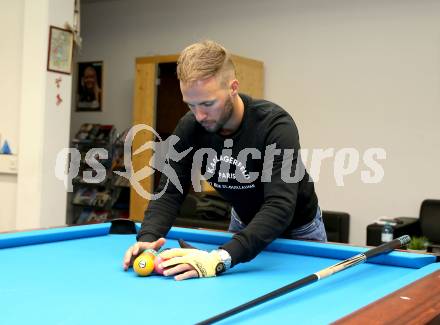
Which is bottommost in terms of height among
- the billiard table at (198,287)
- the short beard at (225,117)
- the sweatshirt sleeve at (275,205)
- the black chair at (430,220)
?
the black chair at (430,220)

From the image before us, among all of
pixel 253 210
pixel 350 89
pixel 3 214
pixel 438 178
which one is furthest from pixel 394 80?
pixel 3 214

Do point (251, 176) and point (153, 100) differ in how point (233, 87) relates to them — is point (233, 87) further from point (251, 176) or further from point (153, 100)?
point (153, 100)

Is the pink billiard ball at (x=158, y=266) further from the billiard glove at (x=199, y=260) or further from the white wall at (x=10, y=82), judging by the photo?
the white wall at (x=10, y=82)

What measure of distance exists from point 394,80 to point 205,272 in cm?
385

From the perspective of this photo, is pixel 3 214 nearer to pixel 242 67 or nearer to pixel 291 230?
pixel 242 67

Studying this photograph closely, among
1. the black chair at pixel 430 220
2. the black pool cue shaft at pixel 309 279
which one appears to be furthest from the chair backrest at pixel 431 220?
the black pool cue shaft at pixel 309 279

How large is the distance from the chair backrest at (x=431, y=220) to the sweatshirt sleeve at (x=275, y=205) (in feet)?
9.75

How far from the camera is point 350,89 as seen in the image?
5160 mm

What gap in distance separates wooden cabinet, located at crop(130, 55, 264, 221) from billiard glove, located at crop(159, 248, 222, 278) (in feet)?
12.8

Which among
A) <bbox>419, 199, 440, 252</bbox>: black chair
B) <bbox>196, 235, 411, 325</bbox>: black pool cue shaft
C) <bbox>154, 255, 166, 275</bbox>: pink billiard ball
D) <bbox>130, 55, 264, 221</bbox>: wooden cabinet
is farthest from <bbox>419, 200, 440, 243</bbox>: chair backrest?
Result: <bbox>154, 255, 166, 275</bbox>: pink billiard ball

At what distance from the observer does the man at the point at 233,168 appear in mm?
1711

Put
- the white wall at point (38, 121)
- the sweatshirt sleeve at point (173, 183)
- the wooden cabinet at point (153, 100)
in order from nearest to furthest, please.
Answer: the sweatshirt sleeve at point (173, 183)
the white wall at point (38, 121)
the wooden cabinet at point (153, 100)

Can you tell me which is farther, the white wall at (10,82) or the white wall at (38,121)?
the white wall at (10,82)

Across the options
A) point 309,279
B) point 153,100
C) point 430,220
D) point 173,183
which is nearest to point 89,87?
point 153,100
